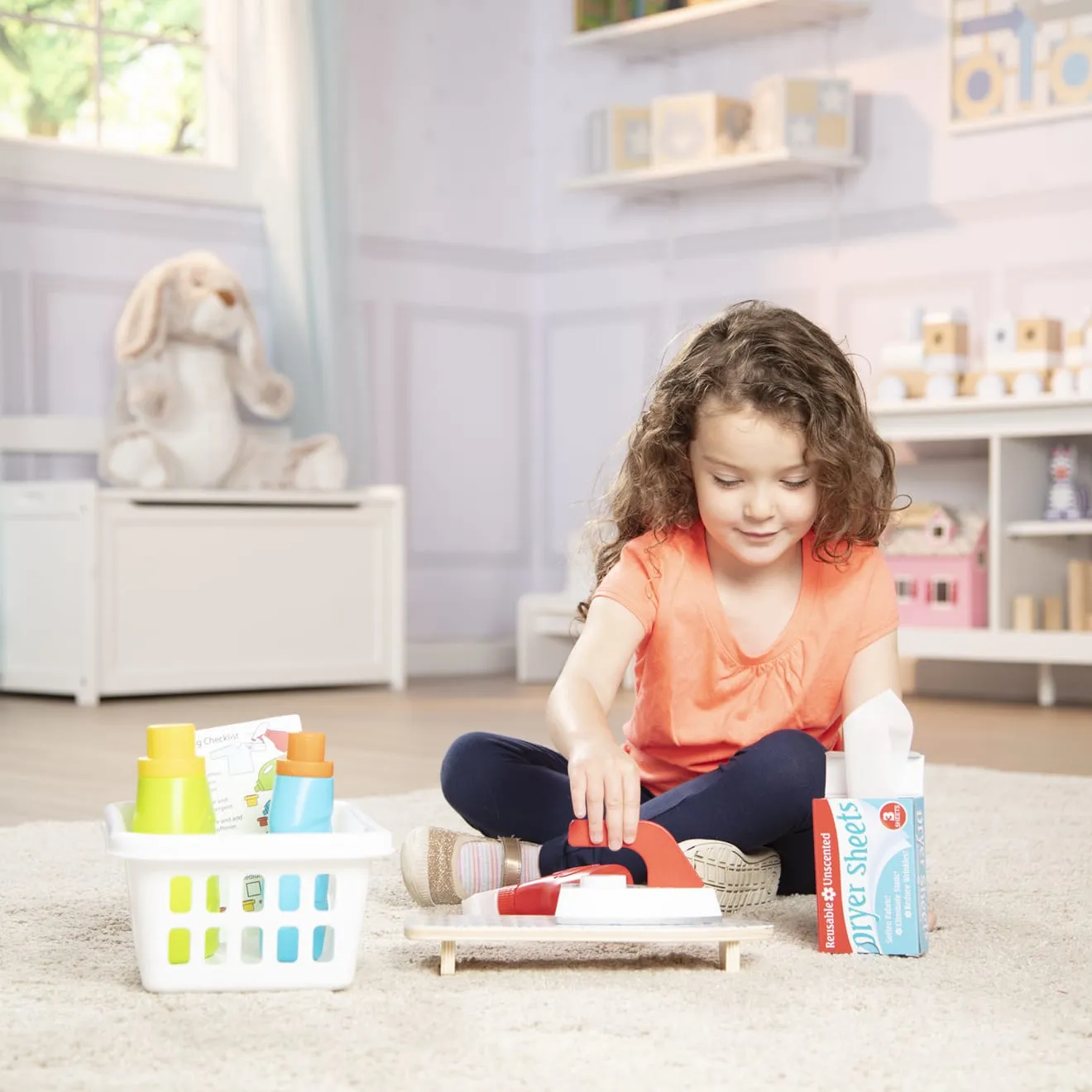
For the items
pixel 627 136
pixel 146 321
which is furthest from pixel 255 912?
pixel 627 136

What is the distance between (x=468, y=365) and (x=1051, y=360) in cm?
171

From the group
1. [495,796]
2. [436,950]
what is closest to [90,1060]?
[436,950]

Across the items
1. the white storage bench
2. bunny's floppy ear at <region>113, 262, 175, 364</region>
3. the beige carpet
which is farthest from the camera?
bunny's floppy ear at <region>113, 262, 175, 364</region>

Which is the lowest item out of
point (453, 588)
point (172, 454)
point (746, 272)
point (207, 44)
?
point (453, 588)

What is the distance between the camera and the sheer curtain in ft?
13.0

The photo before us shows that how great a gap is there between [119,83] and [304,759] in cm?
325

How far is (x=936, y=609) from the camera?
352 centimetres

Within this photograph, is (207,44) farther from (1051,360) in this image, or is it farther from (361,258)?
(1051,360)

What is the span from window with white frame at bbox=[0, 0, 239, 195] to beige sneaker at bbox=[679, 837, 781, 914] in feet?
9.67

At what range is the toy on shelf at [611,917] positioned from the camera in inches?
43.2

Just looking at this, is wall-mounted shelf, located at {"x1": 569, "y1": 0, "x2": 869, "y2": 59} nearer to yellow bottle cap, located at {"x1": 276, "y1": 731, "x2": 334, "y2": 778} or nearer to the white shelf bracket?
the white shelf bracket

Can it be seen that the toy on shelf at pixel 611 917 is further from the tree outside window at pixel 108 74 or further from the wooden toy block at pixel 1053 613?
the tree outside window at pixel 108 74

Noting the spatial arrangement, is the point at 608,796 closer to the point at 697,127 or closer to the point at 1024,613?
the point at 1024,613

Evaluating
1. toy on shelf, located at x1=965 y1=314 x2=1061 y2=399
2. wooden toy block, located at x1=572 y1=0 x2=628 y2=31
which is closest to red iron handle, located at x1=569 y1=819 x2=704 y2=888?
toy on shelf, located at x1=965 y1=314 x2=1061 y2=399
